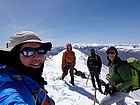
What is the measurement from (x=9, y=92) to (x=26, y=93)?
18cm

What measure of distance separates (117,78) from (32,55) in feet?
11.5

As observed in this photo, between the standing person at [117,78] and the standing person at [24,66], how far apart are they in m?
3.02

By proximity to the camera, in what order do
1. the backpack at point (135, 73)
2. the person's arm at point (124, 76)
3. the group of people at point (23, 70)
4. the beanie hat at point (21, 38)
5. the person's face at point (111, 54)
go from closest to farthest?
the group of people at point (23, 70)
the beanie hat at point (21, 38)
the person's arm at point (124, 76)
the backpack at point (135, 73)
the person's face at point (111, 54)

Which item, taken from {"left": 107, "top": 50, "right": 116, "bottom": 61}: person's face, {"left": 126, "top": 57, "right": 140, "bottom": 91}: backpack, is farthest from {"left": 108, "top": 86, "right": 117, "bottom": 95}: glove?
{"left": 107, "top": 50, "right": 116, "bottom": 61}: person's face

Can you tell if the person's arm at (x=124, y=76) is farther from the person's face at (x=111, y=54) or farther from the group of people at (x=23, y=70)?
the group of people at (x=23, y=70)

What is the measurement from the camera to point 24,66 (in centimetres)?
205

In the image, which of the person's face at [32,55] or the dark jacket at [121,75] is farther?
the dark jacket at [121,75]

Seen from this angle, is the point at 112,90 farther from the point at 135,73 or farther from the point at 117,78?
the point at 135,73

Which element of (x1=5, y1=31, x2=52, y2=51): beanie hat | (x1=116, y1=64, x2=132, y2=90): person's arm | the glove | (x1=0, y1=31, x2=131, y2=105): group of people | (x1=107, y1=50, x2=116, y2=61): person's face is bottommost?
the glove

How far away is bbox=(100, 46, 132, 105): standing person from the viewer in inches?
191

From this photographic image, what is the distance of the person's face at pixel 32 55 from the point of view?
202 cm

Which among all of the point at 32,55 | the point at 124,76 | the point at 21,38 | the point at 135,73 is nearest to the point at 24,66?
the point at 32,55

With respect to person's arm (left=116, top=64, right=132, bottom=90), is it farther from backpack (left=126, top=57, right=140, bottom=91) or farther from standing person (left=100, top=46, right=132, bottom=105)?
backpack (left=126, top=57, right=140, bottom=91)

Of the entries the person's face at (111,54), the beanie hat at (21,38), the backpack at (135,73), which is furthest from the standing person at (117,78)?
the beanie hat at (21,38)
